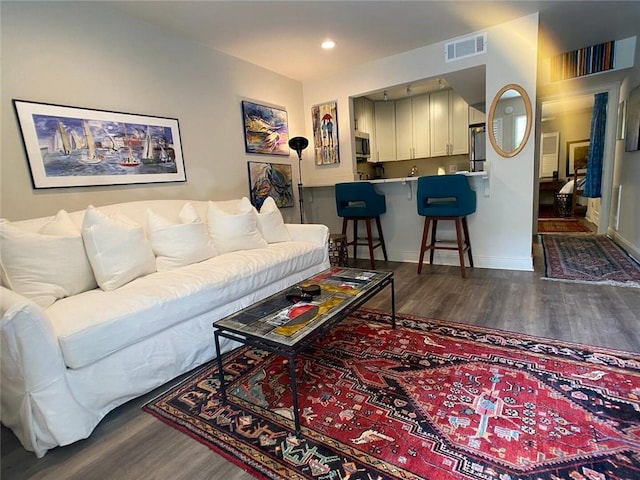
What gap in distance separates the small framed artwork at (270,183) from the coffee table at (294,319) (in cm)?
195

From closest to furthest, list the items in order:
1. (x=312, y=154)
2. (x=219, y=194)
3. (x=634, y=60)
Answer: (x=219, y=194), (x=634, y=60), (x=312, y=154)

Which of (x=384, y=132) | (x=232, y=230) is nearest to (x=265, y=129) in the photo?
(x=232, y=230)

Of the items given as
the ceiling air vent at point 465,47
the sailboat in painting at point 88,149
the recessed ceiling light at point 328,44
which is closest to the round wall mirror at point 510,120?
the ceiling air vent at point 465,47

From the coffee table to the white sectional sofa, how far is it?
1.21 ft

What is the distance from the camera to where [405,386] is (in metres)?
1.56

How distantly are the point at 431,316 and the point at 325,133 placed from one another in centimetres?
283

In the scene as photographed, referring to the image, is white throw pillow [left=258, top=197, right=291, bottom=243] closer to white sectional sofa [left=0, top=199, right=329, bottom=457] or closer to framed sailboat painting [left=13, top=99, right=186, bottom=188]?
white sectional sofa [left=0, top=199, right=329, bottom=457]

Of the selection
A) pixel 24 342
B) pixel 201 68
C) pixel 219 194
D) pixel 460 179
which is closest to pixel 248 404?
pixel 24 342

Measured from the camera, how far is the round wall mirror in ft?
10.0

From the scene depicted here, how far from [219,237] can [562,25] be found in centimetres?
384

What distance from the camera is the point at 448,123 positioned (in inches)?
210

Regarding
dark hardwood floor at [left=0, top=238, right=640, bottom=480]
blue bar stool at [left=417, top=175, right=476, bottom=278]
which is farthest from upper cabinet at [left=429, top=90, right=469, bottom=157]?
blue bar stool at [left=417, top=175, right=476, bottom=278]

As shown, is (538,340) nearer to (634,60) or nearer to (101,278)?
(101,278)

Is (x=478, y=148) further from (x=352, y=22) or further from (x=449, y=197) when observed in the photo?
(x=352, y=22)
